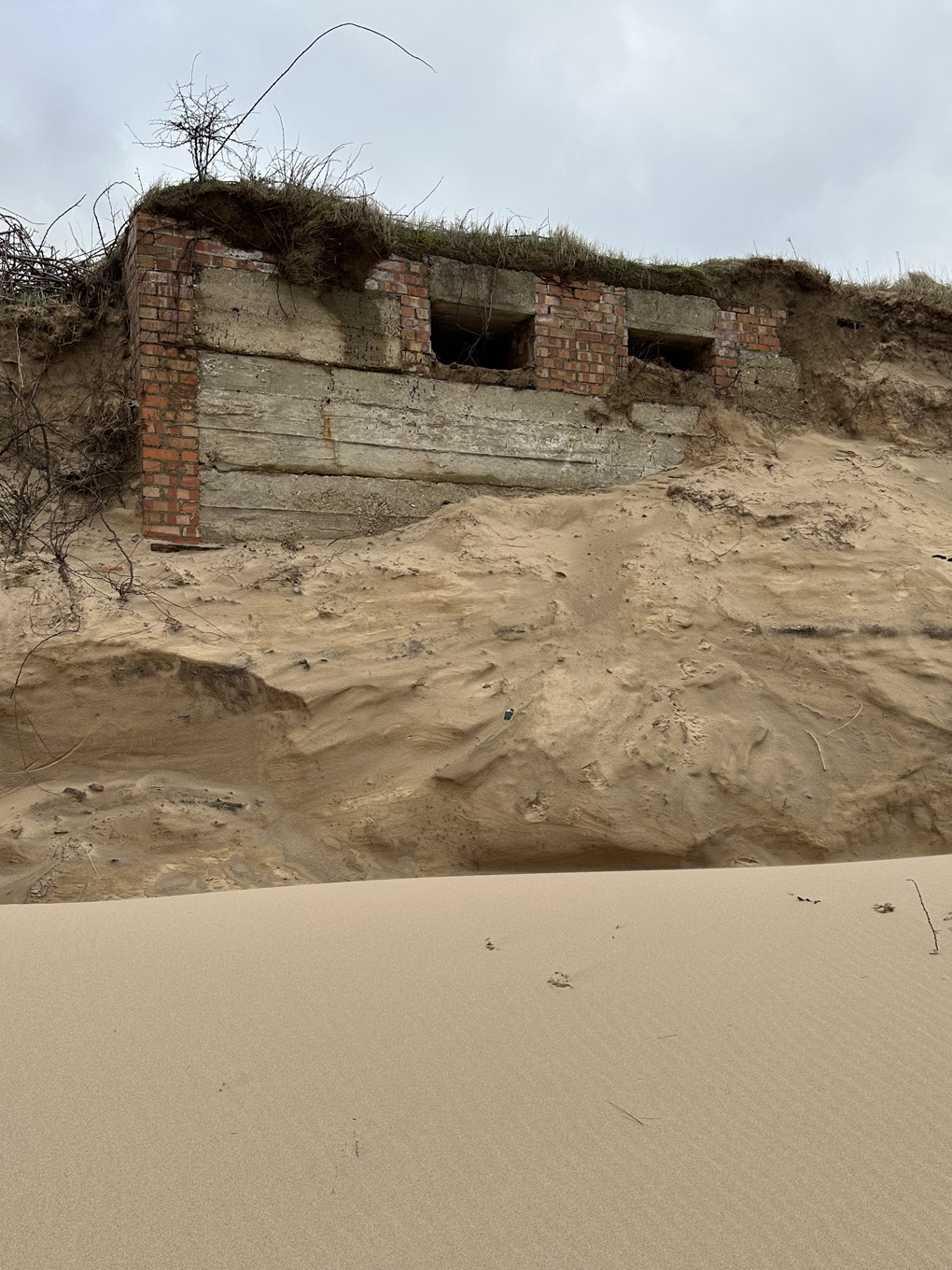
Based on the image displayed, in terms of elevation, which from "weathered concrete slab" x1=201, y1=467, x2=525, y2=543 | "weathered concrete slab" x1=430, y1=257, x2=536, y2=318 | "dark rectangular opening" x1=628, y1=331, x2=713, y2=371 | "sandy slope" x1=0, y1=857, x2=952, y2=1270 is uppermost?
"weathered concrete slab" x1=430, y1=257, x2=536, y2=318

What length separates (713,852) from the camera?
3658mm

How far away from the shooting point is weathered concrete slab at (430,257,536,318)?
5.24 meters

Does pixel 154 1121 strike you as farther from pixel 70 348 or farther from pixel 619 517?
pixel 70 348

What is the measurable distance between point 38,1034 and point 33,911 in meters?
0.99

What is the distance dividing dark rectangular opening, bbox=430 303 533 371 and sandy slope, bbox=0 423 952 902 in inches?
64.5

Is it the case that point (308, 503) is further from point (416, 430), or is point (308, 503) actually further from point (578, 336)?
point (578, 336)

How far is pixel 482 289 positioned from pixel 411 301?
451 millimetres

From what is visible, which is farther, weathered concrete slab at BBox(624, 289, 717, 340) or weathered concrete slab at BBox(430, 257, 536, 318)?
weathered concrete slab at BBox(624, 289, 717, 340)

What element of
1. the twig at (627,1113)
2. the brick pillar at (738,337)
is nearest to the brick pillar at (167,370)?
the brick pillar at (738,337)

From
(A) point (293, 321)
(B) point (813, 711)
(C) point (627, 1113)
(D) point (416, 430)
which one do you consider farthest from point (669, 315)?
Result: (C) point (627, 1113)

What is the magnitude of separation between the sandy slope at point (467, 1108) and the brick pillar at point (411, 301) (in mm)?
3494

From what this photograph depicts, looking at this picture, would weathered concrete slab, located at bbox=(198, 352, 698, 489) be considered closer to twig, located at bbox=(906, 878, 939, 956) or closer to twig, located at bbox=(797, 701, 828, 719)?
twig, located at bbox=(797, 701, 828, 719)

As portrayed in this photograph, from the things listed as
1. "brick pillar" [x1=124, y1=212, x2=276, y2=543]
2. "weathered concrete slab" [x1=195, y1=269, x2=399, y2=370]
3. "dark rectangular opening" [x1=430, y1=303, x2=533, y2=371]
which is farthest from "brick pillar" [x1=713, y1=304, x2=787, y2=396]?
"brick pillar" [x1=124, y1=212, x2=276, y2=543]

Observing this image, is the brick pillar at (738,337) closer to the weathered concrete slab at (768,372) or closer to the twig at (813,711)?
the weathered concrete slab at (768,372)
